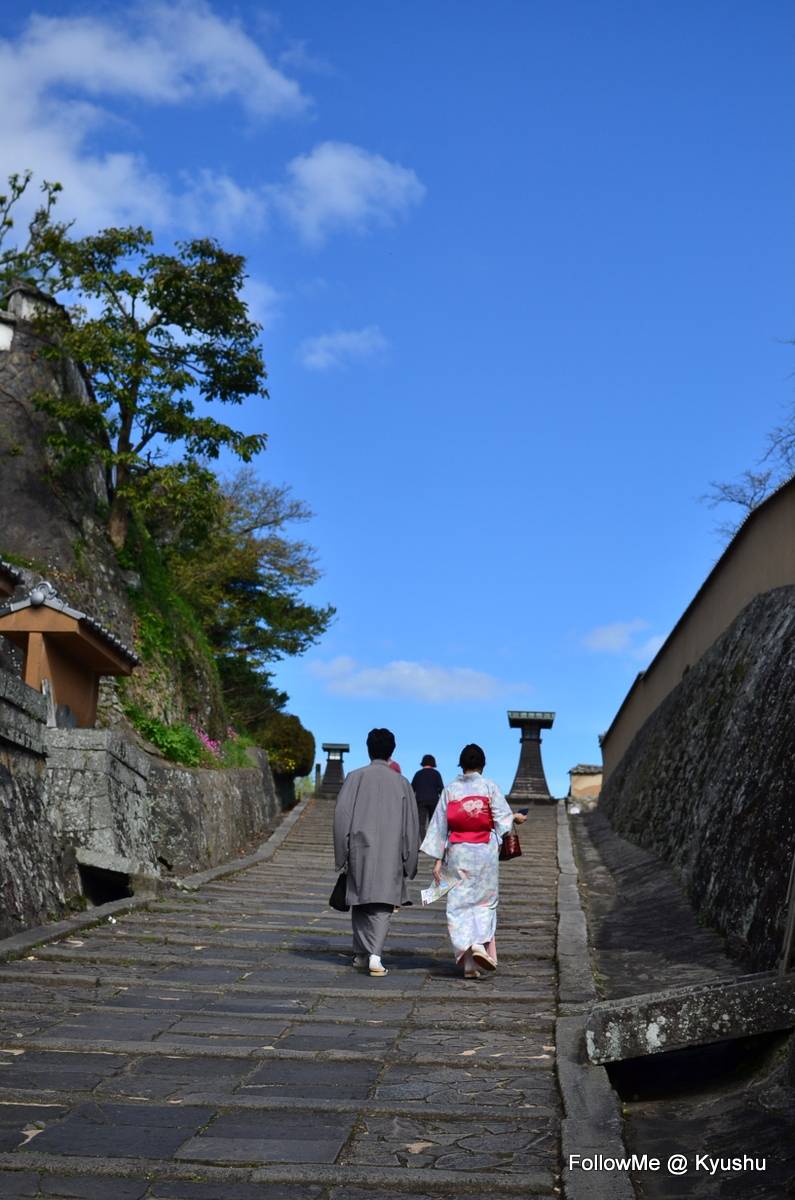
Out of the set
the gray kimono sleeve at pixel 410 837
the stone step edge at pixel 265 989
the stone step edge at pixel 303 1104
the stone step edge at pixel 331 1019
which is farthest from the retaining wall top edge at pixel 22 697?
the stone step edge at pixel 303 1104

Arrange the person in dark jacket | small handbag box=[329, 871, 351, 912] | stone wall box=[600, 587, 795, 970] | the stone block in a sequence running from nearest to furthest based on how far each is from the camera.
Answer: the stone block
stone wall box=[600, 587, 795, 970]
small handbag box=[329, 871, 351, 912]
the person in dark jacket

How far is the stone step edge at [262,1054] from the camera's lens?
21.9 ft

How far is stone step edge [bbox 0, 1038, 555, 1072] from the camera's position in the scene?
6.67 meters

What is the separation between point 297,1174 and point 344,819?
569 centimetres

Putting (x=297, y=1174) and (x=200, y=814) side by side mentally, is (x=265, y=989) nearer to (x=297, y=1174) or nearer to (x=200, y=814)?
(x=297, y=1174)

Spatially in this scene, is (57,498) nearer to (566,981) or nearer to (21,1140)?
(566,981)

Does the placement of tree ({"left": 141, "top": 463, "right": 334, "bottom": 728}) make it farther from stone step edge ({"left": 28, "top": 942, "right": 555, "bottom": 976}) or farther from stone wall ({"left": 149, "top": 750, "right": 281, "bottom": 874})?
stone step edge ({"left": 28, "top": 942, "right": 555, "bottom": 976})

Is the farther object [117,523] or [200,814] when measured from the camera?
[117,523]

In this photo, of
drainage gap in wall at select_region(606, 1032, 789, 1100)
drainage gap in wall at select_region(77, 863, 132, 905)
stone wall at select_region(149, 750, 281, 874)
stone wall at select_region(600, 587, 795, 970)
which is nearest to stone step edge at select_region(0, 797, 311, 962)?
drainage gap in wall at select_region(77, 863, 132, 905)

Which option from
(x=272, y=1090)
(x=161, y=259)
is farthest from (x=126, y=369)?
(x=272, y=1090)

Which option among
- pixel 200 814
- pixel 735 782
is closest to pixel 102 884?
pixel 200 814

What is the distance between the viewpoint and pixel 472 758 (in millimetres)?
10523

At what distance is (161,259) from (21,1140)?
19576 mm

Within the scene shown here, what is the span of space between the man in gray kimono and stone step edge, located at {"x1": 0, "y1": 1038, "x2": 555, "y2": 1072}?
114 inches
